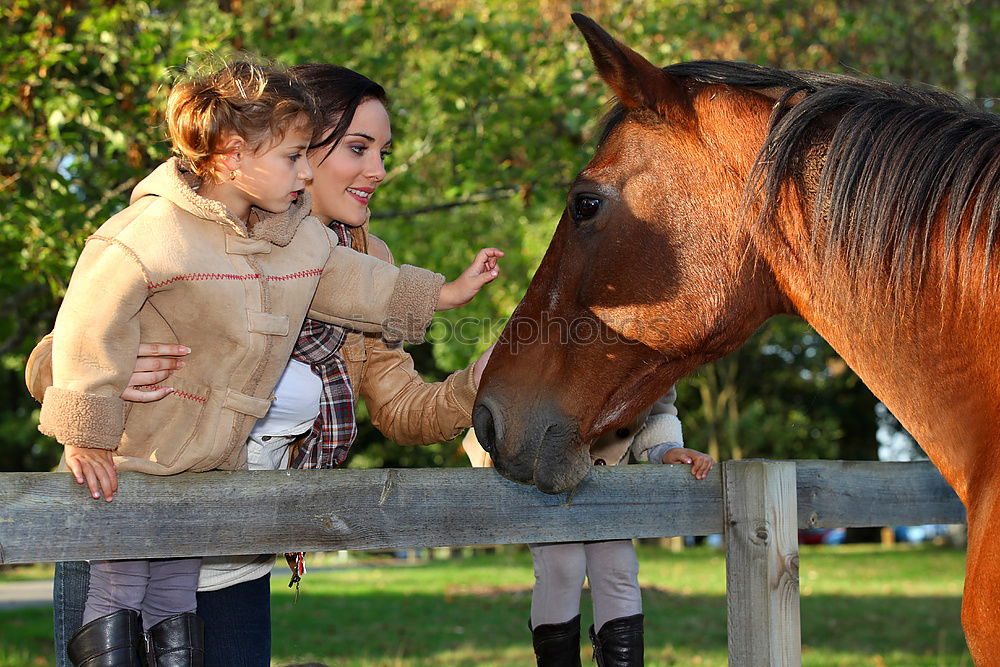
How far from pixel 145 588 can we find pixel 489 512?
0.87 meters

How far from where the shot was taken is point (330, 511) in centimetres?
227

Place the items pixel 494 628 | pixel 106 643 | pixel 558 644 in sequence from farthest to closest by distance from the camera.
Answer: pixel 494 628
pixel 558 644
pixel 106 643

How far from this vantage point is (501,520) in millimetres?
2500

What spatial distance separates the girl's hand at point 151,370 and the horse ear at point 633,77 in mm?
1221

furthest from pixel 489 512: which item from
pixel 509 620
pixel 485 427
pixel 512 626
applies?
pixel 509 620

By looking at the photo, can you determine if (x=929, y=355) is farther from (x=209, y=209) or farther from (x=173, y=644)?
(x=173, y=644)

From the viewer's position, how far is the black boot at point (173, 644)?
227 centimetres

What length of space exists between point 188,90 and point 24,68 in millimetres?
3979

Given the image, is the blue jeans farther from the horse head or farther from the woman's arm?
the horse head

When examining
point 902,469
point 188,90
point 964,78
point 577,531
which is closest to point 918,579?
point 964,78

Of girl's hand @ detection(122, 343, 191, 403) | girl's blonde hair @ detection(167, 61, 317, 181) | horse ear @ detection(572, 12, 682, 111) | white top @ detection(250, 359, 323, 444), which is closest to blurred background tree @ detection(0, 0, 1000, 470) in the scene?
horse ear @ detection(572, 12, 682, 111)

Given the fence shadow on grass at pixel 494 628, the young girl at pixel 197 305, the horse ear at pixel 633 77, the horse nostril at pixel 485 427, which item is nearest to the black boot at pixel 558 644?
the horse nostril at pixel 485 427

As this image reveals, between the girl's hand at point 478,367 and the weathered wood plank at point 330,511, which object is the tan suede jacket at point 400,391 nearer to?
Result: the girl's hand at point 478,367

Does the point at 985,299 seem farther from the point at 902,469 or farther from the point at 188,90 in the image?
the point at 188,90
